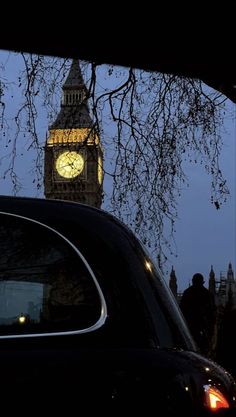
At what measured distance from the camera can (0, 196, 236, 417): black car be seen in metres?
1.94

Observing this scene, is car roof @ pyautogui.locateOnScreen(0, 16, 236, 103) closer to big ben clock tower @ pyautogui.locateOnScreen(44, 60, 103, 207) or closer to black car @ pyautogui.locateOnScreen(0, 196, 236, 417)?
big ben clock tower @ pyautogui.locateOnScreen(44, 60, 103, 207)

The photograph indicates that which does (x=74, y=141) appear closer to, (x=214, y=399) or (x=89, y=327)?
(x=89, y=327)

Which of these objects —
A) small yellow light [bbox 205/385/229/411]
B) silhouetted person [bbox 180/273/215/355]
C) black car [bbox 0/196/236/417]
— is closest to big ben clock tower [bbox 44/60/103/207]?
silhouetted person [bbox 180/273/215/355]

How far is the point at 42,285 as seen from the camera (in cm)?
211

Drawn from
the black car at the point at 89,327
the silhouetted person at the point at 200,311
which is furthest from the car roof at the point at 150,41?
the black car at the point at 89,327

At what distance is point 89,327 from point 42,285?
0.65 feet

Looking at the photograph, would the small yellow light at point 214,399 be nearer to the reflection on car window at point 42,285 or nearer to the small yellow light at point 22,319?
the reflection on car window at point 42,285

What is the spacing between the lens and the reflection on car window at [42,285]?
2.05m

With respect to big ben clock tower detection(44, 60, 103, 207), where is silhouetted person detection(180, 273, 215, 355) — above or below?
below

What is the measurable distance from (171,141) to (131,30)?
10.7 feet

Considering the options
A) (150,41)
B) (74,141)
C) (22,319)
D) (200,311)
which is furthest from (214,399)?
(74,141)

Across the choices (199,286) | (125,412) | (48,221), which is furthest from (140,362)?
(199,286)

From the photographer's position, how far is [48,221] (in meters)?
2.21

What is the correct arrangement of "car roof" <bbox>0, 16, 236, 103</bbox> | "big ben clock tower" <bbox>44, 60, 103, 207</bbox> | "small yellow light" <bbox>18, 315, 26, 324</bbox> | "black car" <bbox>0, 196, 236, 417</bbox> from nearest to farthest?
"black car" <bbox>0, 196, 236, 417</bbox> → "small yellow light" <bbox>18, 315, 26, 324</bbox> → "car roof" <bbox>0, 16, 236, 103</bbox> → "big ben clock tower" <bbox>44, 60, 103, 207</bbox>
